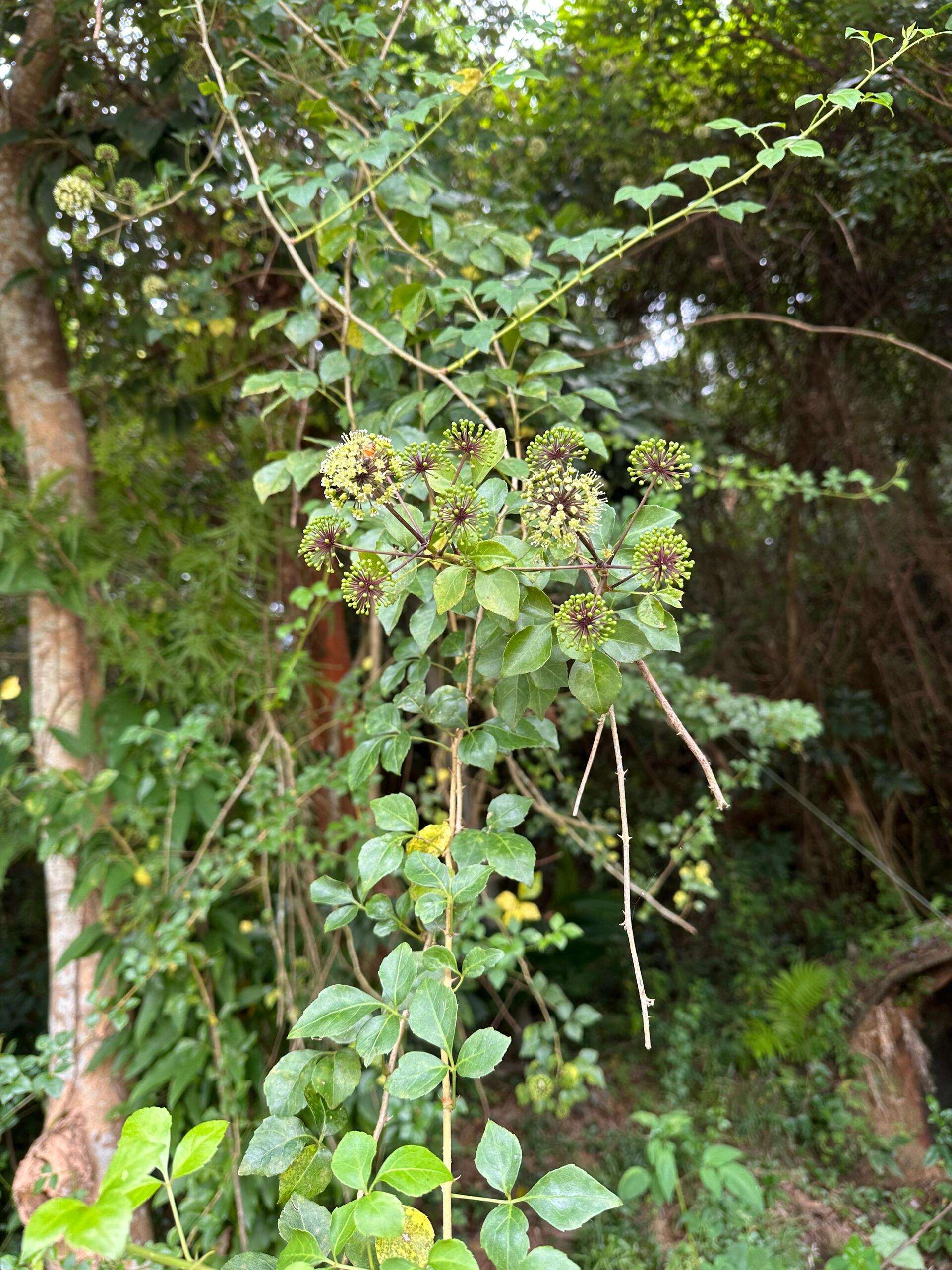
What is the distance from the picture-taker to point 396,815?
0.66 metres

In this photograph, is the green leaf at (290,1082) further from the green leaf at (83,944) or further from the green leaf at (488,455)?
the green leaf at (83,944)

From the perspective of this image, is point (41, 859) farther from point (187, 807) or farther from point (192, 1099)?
point (192, 1099)

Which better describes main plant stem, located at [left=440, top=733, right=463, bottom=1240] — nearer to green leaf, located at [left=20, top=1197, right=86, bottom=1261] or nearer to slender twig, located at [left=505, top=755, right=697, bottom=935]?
green leaf, located at [left=20, top=1197, right=86, bottom=1261]

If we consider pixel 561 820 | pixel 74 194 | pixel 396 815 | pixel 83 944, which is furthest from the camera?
pixel 83 944

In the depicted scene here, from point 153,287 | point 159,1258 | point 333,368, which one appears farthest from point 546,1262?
point 153,287

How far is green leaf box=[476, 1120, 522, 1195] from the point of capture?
487 millimetres

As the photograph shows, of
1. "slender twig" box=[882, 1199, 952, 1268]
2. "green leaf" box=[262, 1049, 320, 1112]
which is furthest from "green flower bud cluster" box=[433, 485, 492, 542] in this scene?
"slender twig" box=[882, 1199, 952, 1268]

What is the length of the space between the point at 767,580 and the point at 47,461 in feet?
8.83

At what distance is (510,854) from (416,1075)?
186 mm

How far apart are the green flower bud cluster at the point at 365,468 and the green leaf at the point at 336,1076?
0.45m

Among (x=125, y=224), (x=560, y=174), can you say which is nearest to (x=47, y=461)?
(x=125, y=224)

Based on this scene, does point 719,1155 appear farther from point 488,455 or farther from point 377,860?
point 488,455

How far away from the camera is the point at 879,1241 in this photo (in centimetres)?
155

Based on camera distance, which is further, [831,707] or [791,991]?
[831,707]
